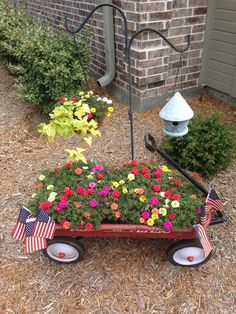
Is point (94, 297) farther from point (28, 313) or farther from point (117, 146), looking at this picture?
point (117, 146)

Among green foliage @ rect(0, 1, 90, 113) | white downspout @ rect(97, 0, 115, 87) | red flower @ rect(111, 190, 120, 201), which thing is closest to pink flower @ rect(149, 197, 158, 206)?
red flower @ rect(111, 190, 120, 201)

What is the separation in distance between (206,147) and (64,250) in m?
1.57

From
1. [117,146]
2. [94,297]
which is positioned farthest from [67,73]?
[94,297]

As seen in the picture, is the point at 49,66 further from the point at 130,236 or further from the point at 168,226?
the point at 168,226

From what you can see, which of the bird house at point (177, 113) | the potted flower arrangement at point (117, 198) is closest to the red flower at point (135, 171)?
the potted flower arrangement at point (117, 198)

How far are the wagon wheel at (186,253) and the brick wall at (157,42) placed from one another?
2260 millimetres

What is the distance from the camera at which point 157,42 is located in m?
3.49

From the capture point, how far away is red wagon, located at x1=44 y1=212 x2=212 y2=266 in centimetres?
200

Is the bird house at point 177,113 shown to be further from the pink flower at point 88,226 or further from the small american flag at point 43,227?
the small american flag at point 43,227

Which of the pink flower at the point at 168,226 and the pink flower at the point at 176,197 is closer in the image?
the pink flower at the point at 168,226

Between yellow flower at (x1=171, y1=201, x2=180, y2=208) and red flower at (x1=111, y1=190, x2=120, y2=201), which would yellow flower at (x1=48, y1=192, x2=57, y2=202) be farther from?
yellow flower at (x1=171, y1=201, x2=180, y2=208)

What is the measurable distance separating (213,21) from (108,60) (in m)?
1.46

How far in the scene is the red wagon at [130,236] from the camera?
200cm

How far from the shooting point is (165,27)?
3.44 metres
